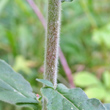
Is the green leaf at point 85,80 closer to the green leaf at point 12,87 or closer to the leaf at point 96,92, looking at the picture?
the leaf at point 96,92

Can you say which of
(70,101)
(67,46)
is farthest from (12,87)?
(67,46)

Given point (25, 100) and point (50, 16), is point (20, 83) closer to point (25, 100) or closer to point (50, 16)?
point (25, 100)

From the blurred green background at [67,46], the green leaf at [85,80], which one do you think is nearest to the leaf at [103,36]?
the blurred green background at [67,46]

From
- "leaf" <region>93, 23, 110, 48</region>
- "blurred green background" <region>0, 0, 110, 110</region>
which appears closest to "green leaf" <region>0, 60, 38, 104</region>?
"blurred green background" <region>0, 0, 110, 110</region>

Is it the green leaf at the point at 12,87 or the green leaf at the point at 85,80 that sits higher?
the green leaf at the point at 85,80

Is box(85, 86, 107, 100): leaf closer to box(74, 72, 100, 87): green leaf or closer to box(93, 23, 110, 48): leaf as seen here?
box(74, 72, 100, 87): green leaf

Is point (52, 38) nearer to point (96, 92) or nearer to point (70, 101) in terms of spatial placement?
point (70, 101)
